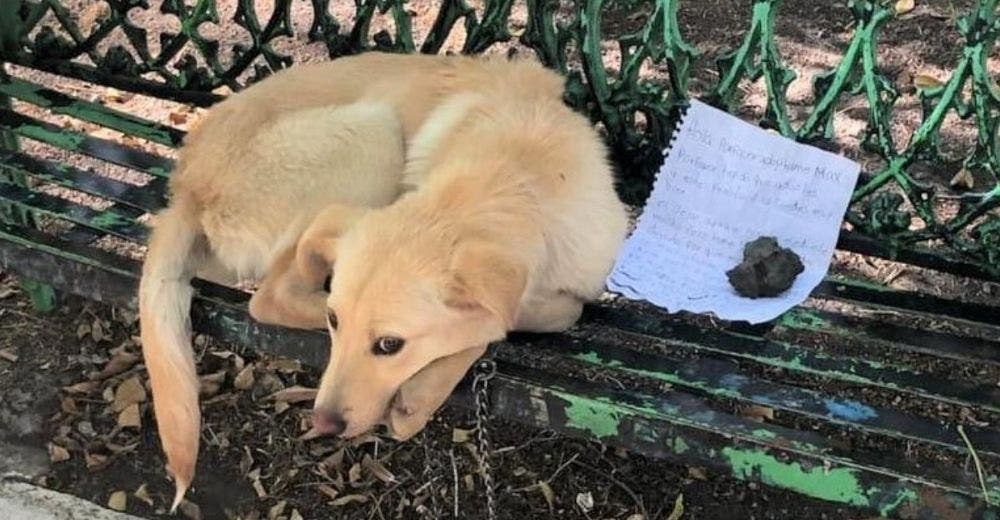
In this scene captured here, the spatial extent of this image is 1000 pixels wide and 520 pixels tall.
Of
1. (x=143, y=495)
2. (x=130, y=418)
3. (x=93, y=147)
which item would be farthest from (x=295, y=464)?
(x=93, y=147)

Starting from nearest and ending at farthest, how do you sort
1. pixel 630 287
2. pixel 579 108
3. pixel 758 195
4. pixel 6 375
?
pixel 630 287, pixel 758 195, pixel 579 108, pixel 6 375

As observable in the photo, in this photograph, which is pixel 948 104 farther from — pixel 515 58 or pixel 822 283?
pixel 515 58

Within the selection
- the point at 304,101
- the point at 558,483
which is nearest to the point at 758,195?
the point at 558,483

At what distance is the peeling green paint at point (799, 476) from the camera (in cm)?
236

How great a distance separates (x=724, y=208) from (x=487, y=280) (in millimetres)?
1009

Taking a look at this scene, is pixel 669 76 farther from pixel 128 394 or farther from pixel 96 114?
pixel 128 394

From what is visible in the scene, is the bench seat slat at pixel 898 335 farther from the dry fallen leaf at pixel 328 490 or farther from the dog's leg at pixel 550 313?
the dry fallen leaf at pixel 328 490

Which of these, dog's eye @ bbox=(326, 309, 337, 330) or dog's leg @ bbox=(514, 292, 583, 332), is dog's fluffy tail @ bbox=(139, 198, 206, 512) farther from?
dog's leg @ bbox=(514, 292, 583, 332)

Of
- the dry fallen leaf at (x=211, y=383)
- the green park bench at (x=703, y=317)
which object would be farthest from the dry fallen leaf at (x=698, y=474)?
the dry fallen leaf at (x=211, y=383)

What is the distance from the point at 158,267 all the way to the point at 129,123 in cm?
92

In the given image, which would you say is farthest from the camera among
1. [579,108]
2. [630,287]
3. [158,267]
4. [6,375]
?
[6,375]

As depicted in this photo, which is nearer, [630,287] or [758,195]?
[630,287]

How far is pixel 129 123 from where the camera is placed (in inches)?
139

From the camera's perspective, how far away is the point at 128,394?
11.8 feet
